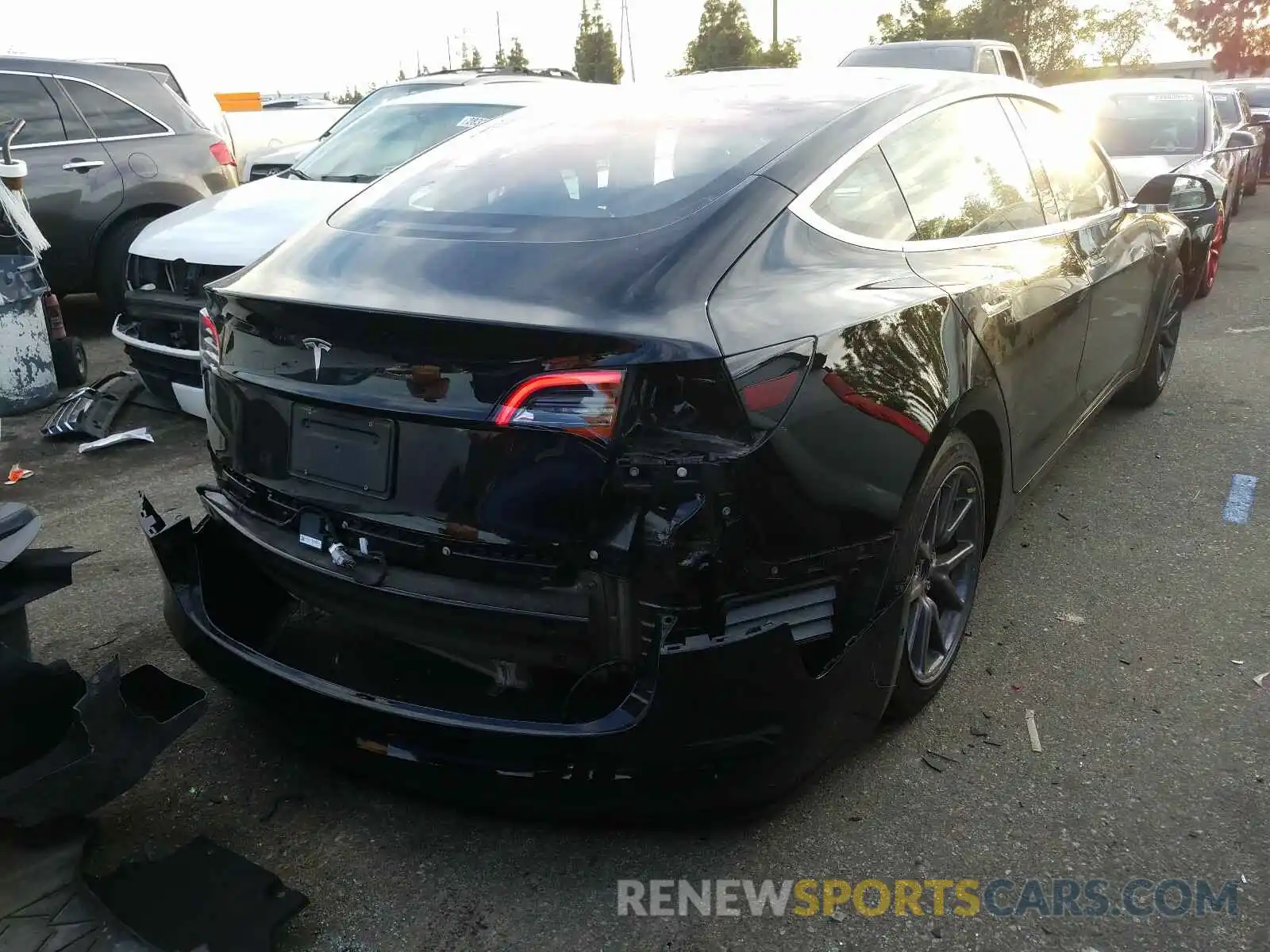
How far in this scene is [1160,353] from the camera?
5504mm

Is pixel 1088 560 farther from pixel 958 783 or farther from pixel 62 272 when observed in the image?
pixel 62 272

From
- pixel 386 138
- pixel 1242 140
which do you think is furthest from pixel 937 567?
pixel 1242 140

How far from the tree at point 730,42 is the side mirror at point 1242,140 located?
108 feet

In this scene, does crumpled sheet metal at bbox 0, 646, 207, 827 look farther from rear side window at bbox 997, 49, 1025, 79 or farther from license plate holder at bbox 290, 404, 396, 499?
rear side window at bbox 997, 49, 1025, 79

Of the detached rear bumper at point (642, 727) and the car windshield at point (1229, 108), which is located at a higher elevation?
the car windshield at point (1229, 108)

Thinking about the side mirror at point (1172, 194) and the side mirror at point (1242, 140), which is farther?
the side mirror at point (1242, 140)

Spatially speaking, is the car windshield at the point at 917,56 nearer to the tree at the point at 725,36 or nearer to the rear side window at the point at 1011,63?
the rear side window at the point at 1011,63

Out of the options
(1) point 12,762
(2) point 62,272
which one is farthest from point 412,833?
(2) point 62,272

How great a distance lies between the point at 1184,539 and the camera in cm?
404

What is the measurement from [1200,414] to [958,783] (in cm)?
378

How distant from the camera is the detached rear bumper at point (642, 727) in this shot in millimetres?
2107

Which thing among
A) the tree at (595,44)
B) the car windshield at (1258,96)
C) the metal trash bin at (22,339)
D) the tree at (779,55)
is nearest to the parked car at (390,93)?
the metal trash bin at (22,339)

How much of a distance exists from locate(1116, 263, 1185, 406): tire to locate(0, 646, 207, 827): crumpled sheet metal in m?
4.56

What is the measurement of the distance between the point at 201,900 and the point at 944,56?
45.8 feet
